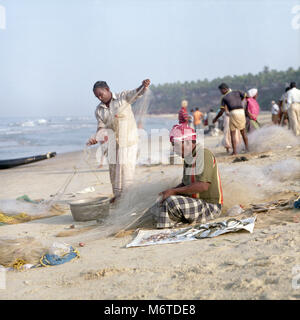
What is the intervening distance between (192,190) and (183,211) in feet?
0.80

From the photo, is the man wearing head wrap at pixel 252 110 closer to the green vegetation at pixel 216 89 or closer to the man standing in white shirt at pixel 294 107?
the man standing in white shirt at pixel 294 107

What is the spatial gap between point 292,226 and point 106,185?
472cm

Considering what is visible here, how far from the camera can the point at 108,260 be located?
3324mm

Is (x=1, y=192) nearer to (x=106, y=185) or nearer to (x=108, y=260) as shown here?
(x=106, y=185)

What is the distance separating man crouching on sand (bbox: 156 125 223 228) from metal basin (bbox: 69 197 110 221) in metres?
1.05

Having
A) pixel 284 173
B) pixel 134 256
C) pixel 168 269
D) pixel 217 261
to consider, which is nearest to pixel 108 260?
pixel 134 256

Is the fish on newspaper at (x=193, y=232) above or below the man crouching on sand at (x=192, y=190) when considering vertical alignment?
below

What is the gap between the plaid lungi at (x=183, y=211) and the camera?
405cm

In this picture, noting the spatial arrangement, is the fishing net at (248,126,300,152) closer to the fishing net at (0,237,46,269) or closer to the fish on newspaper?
the fish on newspaper

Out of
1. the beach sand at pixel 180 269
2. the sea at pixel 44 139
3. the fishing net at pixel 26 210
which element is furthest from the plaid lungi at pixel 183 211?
the fishing net at pixel 26 210

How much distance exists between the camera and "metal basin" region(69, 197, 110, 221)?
16.2ft

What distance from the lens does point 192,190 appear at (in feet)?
13.3

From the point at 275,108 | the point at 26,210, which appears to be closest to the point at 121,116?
the point at 26,210

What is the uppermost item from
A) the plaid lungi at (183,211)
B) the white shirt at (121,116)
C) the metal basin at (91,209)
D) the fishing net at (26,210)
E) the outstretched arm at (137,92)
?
the outstretched arm at (137,92)
